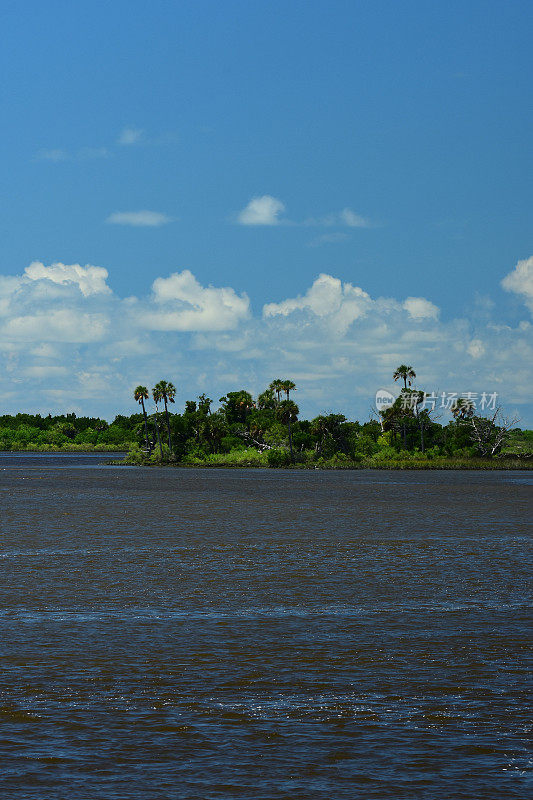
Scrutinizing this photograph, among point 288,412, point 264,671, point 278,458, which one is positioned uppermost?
point 288,412

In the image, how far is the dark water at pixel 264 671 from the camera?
31.3 ft

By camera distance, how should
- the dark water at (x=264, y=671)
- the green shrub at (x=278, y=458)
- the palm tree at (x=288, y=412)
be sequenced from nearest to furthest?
the dark water at (x=264, y=671) → the palm tree at (x=288, y=412) → the green shrub at (x=278, y=458)

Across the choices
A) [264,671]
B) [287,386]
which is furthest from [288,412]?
[264,671]

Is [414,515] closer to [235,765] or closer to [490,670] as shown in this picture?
[490,670]

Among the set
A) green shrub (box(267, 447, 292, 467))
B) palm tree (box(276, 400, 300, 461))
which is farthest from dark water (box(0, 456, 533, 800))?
green shrub (box(267, 447, 292, 467))

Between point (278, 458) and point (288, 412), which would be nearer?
point (288, 412)

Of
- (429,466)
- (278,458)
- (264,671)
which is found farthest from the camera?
(278,458)

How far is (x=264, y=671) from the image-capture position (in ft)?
46.1

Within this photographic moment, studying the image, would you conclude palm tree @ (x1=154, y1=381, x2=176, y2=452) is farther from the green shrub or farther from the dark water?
the dark water

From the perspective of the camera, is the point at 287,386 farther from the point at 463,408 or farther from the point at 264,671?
the point at 264,671

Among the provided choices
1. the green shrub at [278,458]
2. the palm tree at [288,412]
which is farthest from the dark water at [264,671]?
the green shrub at [278,458]

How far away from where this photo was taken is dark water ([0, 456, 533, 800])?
9.53 metres

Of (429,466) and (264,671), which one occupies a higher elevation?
(429,466)

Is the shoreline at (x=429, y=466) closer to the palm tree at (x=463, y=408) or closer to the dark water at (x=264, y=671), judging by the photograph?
the palm tree at (x=463, y=408)
